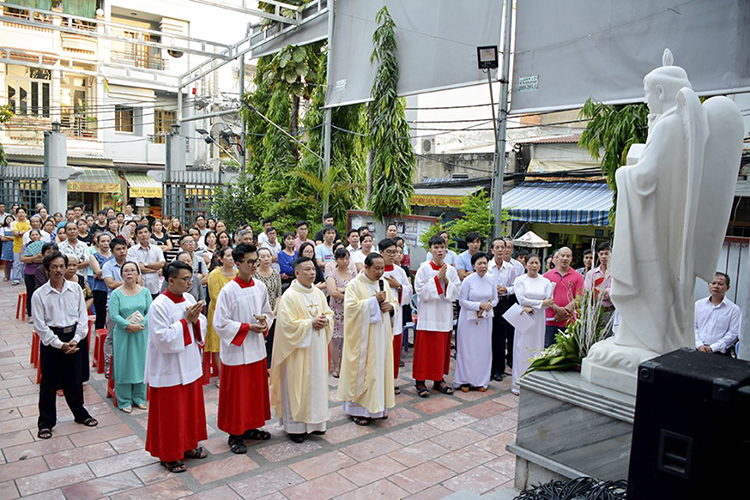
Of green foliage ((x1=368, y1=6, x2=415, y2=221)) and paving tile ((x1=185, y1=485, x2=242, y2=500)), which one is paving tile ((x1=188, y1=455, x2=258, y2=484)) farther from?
green foliage ((x1=368, y1=6, x2=415, y2=221))

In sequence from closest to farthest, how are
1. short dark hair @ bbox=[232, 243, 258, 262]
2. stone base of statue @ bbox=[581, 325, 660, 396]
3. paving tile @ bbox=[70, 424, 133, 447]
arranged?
stone base of statue @ bbox=[581, 325, 660, 396] < short dark hair @ bbox=[232, 243, 258, 262] < paving tile @ bbox=[70, 424, 133, 447]

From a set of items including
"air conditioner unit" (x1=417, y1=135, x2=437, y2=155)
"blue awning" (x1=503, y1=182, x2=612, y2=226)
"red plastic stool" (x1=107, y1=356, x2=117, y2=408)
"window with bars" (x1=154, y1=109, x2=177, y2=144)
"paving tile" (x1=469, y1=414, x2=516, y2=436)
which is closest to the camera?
"paving tile" (x1=469, y1=414, x2=516, y2=436)

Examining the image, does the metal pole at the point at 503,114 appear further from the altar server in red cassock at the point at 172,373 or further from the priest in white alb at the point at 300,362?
the altar server in red cassock at the point at 172,373

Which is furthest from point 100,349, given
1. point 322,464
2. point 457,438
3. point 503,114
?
point 503,114

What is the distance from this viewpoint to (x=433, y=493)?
15.2 ft

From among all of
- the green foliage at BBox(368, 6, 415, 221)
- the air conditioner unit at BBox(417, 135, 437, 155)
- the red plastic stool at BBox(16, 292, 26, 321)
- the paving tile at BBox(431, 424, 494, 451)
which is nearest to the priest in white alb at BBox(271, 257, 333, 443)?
the paving tile at BBox(431, 424, 494, 451)

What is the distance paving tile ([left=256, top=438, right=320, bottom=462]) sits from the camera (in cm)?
523

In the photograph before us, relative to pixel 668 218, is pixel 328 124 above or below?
above

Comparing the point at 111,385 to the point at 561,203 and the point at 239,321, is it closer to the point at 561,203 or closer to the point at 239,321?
the point at 239,321

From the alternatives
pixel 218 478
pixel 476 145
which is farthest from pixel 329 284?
pixel 476 145

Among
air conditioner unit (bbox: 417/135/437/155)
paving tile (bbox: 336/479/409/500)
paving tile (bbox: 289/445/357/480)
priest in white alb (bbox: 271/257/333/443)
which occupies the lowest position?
paving tile (bbox: 289/445/357/480)

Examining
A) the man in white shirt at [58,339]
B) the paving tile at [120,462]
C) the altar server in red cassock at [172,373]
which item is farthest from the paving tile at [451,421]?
the man in white shirt at [58,339]

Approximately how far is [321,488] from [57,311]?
3050 millimetres

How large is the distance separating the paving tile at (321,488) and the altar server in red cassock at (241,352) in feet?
2.78
